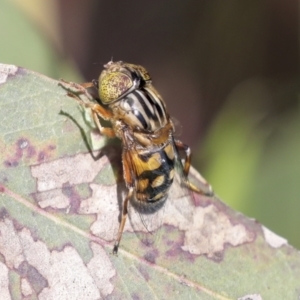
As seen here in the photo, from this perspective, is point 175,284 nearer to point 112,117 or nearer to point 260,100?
point 112,117

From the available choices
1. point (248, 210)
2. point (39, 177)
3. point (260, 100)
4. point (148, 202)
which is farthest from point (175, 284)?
point (260, 100)

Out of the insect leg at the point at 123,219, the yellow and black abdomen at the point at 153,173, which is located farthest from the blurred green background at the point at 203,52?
the insect leg at the point at 123,219

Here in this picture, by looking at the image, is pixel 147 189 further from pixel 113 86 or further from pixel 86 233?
pixel 113 86

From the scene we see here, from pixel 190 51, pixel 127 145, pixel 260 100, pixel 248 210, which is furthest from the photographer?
pixel 190 51

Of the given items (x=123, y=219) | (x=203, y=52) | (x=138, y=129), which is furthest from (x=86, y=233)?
(x=203, y=52)

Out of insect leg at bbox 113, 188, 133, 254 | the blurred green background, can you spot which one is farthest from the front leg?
the blurred green background

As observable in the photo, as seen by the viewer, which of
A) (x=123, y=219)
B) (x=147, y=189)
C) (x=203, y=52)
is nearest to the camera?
(x=123, y=219)
